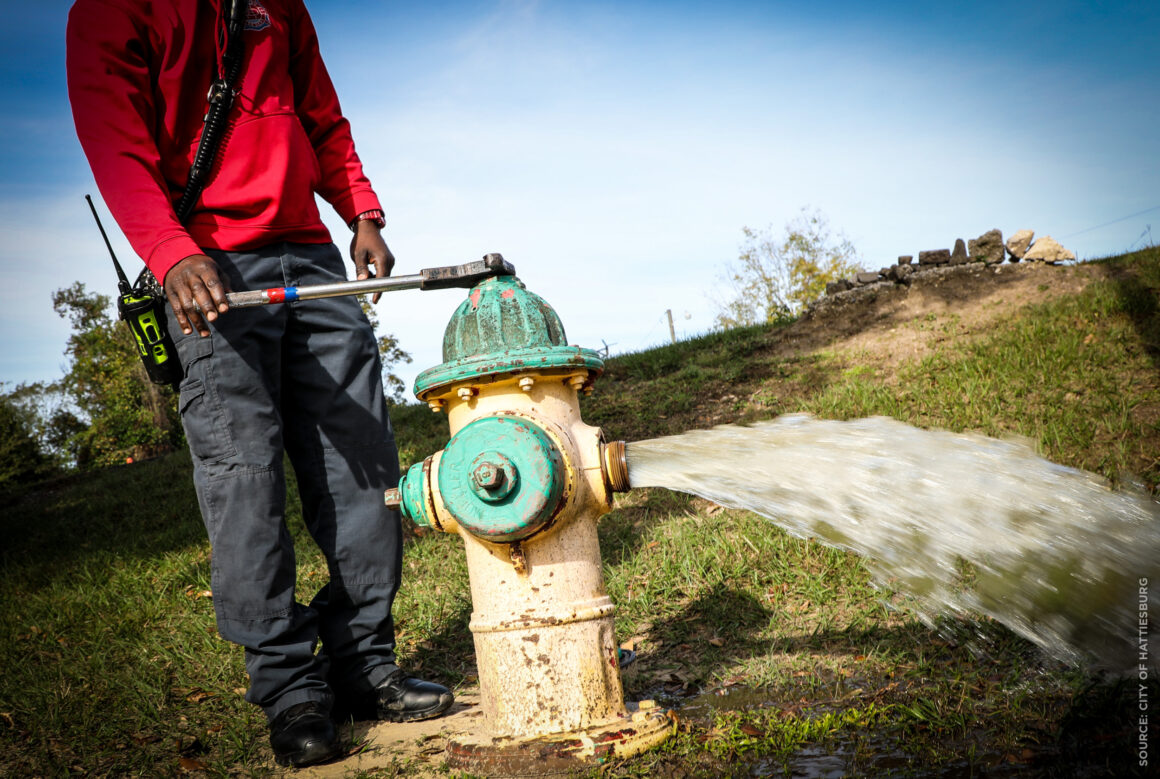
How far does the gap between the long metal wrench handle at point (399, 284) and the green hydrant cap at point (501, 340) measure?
1.3 inches

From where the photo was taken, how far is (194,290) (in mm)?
1943

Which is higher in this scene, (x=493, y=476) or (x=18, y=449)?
(x=18, y=449)

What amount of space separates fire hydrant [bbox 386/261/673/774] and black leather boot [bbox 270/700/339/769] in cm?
39

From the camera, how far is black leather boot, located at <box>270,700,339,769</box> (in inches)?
79.9

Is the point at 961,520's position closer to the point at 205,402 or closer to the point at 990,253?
the point at 205,402

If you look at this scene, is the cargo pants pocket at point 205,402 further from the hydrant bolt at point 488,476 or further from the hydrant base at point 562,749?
the hydrant base at point 562,749

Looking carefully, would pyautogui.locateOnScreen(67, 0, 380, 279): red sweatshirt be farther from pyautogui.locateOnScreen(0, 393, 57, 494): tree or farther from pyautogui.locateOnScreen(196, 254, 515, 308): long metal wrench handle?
pyautogui.locateOnScreen(0, 393, 57, 494): tree

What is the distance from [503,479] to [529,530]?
136 millimetres

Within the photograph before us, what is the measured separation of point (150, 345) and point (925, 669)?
8.00 feet

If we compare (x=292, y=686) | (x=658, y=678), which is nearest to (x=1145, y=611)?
(x=658, y=678)

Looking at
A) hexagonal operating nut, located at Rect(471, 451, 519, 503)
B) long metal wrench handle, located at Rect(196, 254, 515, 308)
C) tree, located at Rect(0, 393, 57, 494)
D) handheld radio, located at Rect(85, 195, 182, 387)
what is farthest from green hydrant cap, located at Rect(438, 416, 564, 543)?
tree, located at Rect(0, 393, 57, 494)

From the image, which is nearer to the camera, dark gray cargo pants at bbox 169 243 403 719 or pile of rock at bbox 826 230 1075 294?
dark gray cargo pants at bbox 169 243 403 719

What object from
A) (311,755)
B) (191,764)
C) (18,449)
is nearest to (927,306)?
(311,755)

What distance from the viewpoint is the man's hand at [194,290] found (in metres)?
1.94
